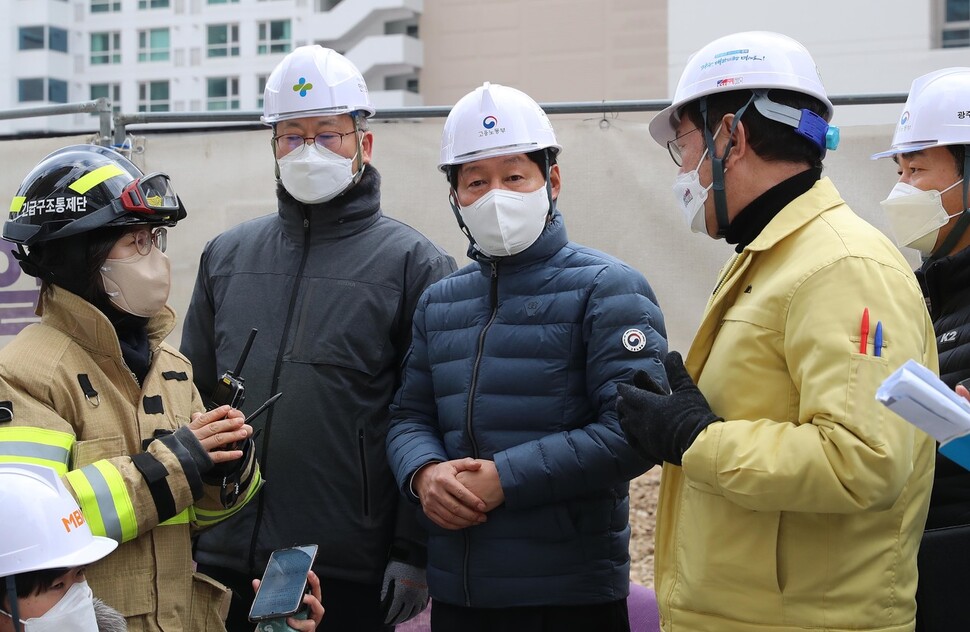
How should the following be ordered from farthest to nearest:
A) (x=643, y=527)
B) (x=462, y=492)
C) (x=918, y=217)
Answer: (x=643, y=527) → (x=918, y=217) → (x=462, y=492)

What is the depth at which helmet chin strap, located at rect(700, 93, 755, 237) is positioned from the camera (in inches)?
107

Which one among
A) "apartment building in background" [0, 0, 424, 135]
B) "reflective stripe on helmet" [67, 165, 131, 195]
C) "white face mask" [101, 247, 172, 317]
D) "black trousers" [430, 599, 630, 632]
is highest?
"apartment building in background" [0, 0, 424, 135]

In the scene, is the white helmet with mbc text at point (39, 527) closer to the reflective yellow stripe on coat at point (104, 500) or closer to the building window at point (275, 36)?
the reflective yellow stripe on coat at point (104, 500)

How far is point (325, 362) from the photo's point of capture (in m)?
3.73

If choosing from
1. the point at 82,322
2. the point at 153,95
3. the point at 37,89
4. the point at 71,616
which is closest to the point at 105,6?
the point at 37,89

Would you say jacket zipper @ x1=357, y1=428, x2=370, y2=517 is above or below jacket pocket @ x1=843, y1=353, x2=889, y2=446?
below

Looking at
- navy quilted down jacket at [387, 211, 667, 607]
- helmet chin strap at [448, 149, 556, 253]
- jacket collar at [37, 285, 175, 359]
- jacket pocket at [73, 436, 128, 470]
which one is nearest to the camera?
jacket pocket at [73, 436, 128, 470]

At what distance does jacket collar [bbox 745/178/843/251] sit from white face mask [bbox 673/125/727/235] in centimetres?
19

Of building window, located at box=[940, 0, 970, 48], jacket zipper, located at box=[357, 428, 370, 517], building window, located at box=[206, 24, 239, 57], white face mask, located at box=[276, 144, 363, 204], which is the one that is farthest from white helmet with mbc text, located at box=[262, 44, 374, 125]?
building window, located at box=[206, 24, 239, 57]

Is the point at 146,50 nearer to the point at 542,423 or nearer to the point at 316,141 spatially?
the point at 316,141

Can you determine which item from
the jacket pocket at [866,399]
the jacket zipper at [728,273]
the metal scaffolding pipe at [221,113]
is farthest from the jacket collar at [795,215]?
the metal scaffolding pipe at [221,113]

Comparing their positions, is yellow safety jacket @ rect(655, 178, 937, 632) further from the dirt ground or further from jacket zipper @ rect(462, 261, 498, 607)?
the dirt ground

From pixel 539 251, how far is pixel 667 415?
1.03 meters

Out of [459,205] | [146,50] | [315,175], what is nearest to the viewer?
[459,205]
